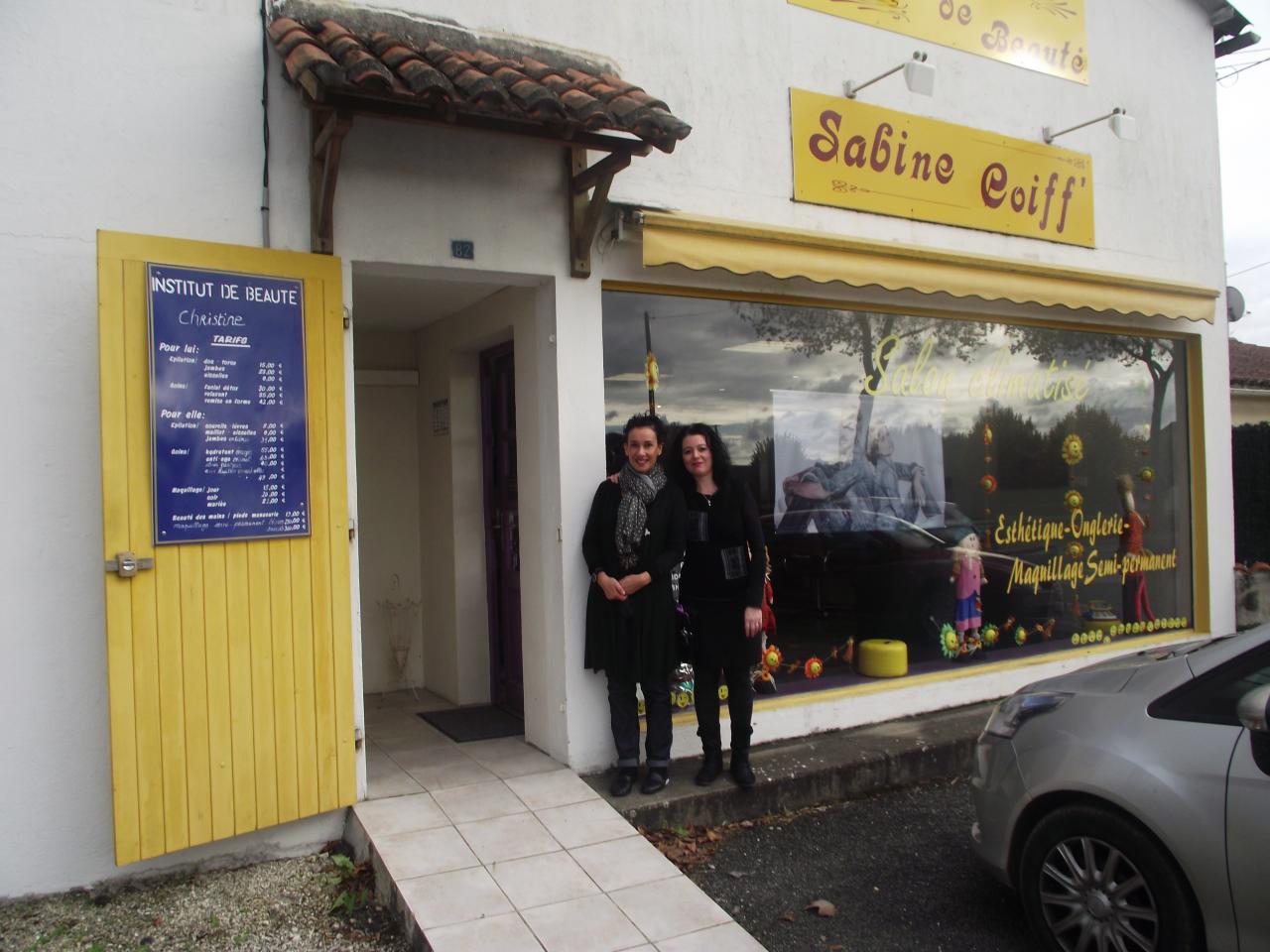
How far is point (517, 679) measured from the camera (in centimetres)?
613

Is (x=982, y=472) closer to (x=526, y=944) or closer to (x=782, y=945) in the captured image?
(x=782, y=945)

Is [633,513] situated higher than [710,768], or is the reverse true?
[633,513]

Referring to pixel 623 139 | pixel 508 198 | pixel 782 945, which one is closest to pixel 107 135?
pixel 508 198

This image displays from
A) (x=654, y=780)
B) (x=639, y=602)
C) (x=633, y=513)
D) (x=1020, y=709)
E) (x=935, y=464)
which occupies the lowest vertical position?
(x=654, y=780)

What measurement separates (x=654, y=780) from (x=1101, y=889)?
2.23m

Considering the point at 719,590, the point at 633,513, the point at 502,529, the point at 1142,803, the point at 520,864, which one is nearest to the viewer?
the point at 1142,803

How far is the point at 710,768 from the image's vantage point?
16.7ft

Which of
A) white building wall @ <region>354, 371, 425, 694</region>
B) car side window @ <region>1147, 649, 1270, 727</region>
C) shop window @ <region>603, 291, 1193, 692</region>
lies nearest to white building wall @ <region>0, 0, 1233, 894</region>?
shop window @ <region>603, 291, 1193, 692</region>

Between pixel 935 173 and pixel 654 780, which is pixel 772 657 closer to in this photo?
pixel 654 780

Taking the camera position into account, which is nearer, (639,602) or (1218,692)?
(1218,692)

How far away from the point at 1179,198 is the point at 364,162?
7091 mm

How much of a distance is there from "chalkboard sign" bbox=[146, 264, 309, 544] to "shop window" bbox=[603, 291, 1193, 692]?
1.85 metres

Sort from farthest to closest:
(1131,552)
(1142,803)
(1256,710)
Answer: (1131,552), (1142,803), (1256,710)

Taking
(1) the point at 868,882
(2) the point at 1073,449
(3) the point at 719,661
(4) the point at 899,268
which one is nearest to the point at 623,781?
(3) the point at 719,661
